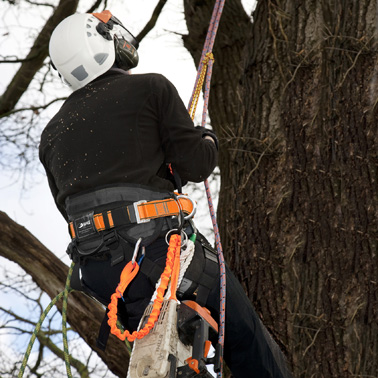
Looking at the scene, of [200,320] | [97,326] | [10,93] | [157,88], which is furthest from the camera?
[10,93]

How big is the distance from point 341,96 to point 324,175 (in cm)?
50

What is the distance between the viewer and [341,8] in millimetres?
4113

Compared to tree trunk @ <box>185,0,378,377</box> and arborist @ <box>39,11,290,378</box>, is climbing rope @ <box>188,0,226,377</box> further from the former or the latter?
tree trunk @ <box>185,0,378,377</box>

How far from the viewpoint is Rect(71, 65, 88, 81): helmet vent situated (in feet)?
10.4

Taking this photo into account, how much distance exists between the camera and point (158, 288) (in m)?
2.74

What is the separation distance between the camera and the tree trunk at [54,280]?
15.8ft

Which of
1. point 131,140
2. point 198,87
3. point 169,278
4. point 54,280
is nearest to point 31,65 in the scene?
point 54,280

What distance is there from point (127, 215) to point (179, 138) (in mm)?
413

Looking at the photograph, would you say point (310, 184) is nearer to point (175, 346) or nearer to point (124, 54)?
point (124, 54)

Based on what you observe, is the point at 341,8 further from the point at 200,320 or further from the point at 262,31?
the point at 200,320

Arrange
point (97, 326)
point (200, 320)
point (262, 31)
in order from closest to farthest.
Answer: point (200, 320), point (262, 31), point (97, 326)

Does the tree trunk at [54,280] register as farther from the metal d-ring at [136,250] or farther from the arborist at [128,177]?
the metal d-ring at [136,250]

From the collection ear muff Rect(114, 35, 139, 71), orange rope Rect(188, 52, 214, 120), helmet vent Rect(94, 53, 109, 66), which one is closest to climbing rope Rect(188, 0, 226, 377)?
orange rope Rect(188, 52, 214, 120)

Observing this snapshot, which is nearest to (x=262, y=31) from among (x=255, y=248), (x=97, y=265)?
(x=255, y=248)
